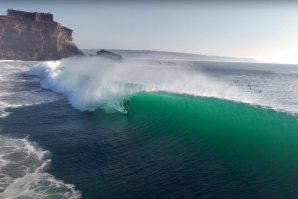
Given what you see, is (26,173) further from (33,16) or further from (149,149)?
(33,16)

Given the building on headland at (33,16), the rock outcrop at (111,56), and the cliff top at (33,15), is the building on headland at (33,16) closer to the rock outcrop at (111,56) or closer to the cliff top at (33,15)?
the cliff top at (33,15)

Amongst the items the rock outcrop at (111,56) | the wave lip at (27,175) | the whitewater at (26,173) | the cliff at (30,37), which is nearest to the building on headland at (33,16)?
the cliff at (30,37)

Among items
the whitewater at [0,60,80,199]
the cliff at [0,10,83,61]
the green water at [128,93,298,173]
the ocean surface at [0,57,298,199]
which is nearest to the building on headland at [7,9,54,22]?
the cliff at [0,10,83,61]

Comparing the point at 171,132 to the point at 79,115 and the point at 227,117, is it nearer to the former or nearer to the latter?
the point at 227,117

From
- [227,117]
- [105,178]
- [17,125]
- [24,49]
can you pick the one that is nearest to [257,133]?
[227,117]

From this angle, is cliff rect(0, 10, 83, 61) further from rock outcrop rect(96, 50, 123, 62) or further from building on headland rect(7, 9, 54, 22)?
rock outcrop rect(96, 50, 123, 62)

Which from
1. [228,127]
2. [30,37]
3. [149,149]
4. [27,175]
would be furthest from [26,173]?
[30,37]
